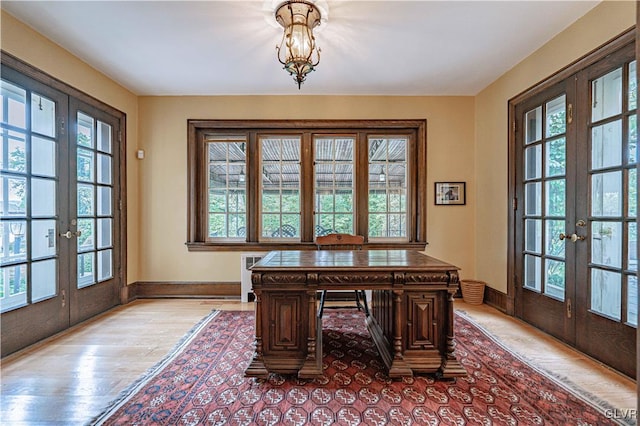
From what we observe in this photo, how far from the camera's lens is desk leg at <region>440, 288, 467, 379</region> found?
6.60ft

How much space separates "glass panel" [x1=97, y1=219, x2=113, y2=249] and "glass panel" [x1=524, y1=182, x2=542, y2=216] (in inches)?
184

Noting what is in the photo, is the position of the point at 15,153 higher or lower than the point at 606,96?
lower

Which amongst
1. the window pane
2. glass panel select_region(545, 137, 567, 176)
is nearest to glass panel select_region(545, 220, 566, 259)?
glass panel select_region(545, 137, 567, 176)

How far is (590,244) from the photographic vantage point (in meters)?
2.38

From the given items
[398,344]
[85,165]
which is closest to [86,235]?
[85,165]

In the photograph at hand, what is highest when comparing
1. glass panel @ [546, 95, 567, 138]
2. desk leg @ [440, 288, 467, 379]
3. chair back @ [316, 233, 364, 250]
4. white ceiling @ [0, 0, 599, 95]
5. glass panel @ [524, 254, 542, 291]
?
white ceiling @ [0, 0, 599, 95]

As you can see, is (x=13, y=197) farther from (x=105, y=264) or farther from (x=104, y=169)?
(x=105, y=264)

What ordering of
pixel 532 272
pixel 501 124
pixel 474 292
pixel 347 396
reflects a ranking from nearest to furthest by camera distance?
pixel 347 396 < pixel 532 272 < pixel 501 124 < pixel 474 292

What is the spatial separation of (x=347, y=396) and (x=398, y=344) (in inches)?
18.9

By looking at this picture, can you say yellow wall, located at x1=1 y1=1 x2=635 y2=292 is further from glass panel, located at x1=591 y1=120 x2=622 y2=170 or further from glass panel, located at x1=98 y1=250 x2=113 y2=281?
glass panel, located at x1=591 y1=120 x2=622 y2=170

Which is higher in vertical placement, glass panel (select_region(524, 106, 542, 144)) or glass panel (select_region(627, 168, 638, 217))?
glass panel (select_region(524, 106, 542, 144))

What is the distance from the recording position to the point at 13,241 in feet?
7.97

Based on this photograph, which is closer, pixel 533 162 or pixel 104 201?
pixel 533 162

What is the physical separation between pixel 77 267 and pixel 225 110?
2.46 m
